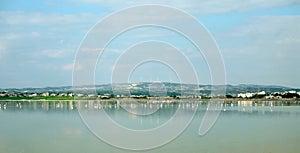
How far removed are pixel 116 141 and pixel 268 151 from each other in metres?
4.82

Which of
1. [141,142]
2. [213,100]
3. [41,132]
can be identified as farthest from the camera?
[213,100]

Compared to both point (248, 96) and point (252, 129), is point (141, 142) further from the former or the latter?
point (248, 96)

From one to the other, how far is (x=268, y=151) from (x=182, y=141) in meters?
3.02

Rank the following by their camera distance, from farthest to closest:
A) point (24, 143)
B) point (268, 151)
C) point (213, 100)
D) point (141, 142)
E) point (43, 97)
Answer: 1. point (43, 97)
2. point (213, 100)
3. point (24, 143)
4. point (141, 142)
5. point (268, 151)

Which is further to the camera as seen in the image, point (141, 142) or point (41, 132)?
point (41, 132)

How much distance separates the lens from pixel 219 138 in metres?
17.5

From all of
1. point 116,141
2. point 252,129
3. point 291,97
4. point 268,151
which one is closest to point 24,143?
point 116,141

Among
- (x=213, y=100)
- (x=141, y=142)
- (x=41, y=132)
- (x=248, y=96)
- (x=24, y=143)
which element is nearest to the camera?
(x=141, y=142)

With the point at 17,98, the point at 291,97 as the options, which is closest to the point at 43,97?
the point at 17,98

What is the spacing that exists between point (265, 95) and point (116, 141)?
4661 cm

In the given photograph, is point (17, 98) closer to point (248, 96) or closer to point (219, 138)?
point (248, 96)

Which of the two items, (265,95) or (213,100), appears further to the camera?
(265,95)

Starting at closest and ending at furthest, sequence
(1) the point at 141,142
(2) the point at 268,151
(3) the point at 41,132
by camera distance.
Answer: (2) the point at 268,151
(1) the point at 141,142
(3) the point at 41,132

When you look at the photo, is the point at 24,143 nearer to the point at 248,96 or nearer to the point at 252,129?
the point at 252,129
